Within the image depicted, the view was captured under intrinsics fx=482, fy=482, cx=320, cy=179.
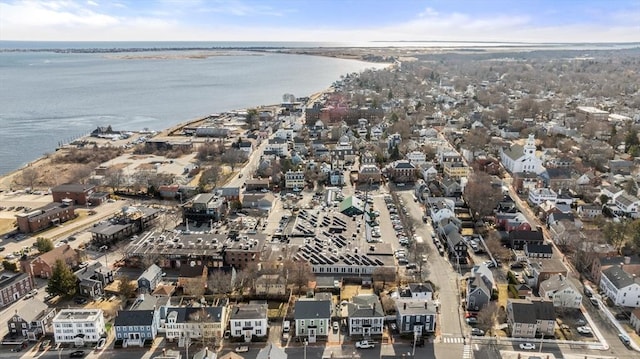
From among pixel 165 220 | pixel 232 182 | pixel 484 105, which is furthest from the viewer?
pixel 484 105

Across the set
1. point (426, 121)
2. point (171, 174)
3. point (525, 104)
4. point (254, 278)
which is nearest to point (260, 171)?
point (171, 174)

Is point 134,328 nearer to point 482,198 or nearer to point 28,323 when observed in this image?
point 28,323

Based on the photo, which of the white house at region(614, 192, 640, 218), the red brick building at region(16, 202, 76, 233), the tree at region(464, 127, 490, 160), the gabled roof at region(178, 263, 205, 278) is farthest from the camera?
the tree at region(464, 127, 490, 160)

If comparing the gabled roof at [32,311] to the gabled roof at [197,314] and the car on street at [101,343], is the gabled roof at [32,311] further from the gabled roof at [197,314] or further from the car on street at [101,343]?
the gabled roof at [197,314]

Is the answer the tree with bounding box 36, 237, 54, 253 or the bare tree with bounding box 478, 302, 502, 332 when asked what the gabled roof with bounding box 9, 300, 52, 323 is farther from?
the bare tree with bounding box 478, 302, 502, 332

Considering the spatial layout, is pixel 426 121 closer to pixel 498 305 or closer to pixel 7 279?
pixel 498 305

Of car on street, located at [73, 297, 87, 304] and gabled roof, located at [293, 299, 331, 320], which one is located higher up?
gabled roof, located at [293, 299, 331, 320]

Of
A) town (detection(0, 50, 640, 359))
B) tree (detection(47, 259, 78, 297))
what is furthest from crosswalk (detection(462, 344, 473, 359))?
tree (detection(47, 259, 78, 297))

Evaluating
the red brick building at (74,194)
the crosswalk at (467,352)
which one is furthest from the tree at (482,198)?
the red brick building at (74,194)
